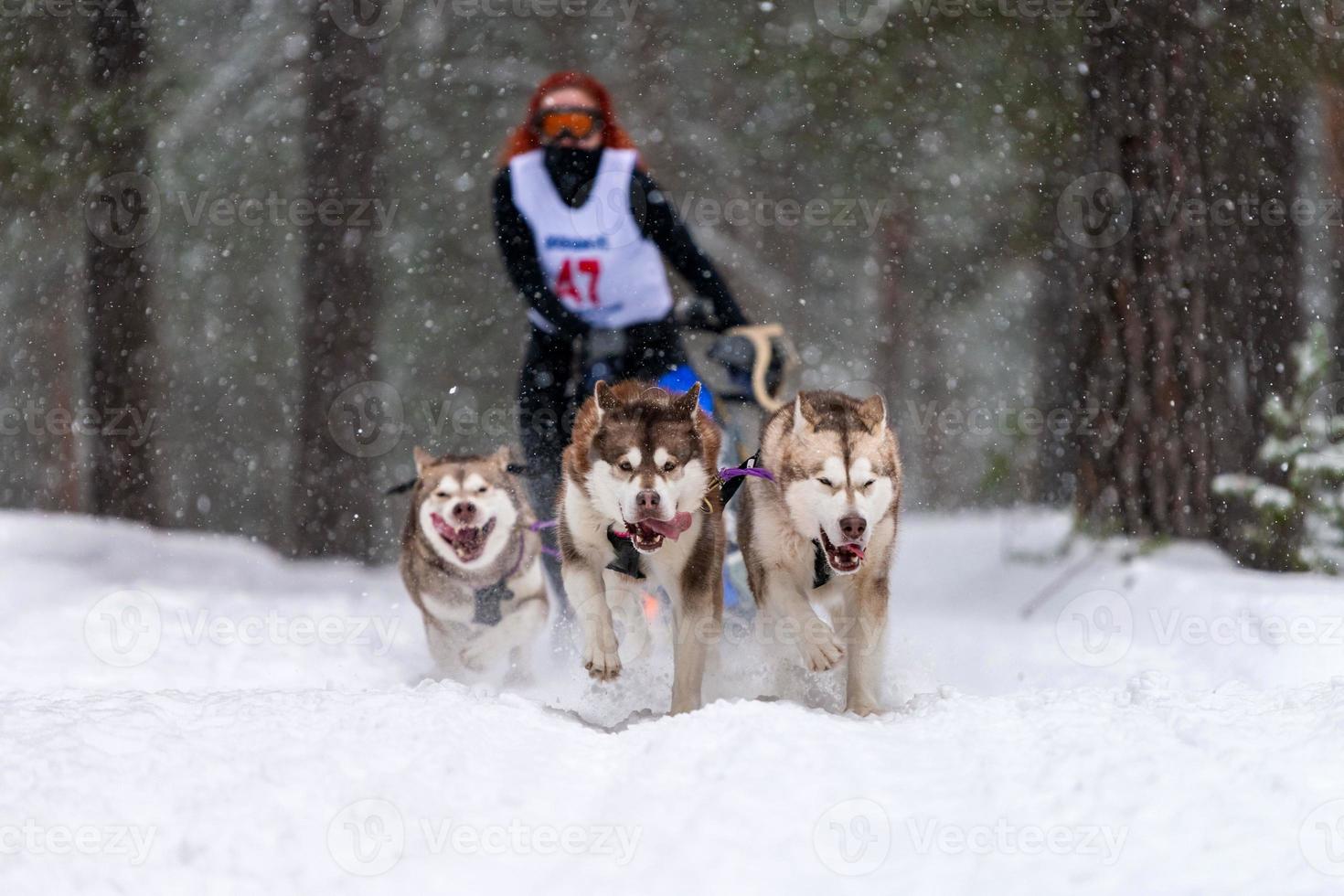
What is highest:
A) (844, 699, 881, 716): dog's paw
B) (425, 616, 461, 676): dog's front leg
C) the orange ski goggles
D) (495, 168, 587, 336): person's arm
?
the orange ski goggles

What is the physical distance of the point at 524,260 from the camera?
5820 mm

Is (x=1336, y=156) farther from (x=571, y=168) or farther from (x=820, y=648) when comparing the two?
(x=820, y=648)

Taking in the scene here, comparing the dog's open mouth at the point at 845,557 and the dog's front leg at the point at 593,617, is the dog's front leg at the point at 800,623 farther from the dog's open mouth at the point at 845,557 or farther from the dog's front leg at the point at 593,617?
the dog's front leg at the point at 593,617

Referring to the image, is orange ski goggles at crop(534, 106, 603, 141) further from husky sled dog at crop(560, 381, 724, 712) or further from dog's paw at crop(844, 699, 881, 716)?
dog's paw at crop(844, 699, 881, 716)

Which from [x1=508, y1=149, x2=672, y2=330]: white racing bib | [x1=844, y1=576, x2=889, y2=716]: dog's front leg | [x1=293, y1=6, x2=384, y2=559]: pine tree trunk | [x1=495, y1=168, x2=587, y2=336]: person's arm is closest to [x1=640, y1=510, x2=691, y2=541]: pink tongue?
[x1=844, y1=576, x2=889, y2=716]: dog's front leg

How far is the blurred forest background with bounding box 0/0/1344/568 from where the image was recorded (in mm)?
7812

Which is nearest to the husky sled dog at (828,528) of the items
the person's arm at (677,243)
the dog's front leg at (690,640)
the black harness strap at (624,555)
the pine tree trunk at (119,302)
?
the dog's front leg at (690,640)

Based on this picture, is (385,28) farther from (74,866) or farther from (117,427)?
(74,866)

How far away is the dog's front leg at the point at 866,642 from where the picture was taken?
414 centimetres

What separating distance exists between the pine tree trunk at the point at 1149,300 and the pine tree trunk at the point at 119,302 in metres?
7.59

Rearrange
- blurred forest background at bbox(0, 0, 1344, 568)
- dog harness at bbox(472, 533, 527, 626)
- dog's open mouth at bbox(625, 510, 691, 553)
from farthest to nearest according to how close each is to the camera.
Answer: blurred forest background at bbox(0, 0, 1344, 568) < dog harness at bbox(472, 533, 527, 626) < dog's open mouth at bbox(625, 510, 691, 553)

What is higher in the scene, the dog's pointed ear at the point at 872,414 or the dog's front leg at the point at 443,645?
the dog's pointed ear at the point at 872,414

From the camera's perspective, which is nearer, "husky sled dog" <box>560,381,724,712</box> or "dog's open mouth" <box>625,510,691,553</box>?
"dog's open mouth" <box>625,510,691,553</box>

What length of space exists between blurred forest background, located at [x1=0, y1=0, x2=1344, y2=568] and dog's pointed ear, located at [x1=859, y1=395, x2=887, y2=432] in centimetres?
394
